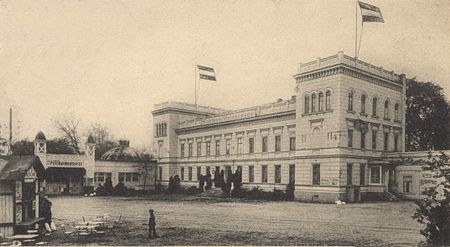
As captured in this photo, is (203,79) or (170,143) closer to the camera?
(203,79)

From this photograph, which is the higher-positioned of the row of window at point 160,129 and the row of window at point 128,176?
the row of window at point 160,129

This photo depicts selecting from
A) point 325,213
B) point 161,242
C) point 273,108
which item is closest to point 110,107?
point 161,242

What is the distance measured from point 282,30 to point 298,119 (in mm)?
13155

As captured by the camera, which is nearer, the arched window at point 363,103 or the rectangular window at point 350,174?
the rectangular window at point 350,174

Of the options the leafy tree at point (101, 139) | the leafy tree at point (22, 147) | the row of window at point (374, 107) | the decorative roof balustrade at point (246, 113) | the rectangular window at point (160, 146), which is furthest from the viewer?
the rectangular window at point (160, 146)

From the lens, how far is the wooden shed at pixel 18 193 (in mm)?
9320

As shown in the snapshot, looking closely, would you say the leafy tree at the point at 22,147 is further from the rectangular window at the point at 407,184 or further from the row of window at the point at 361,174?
the rectangular window at the point at 407,184

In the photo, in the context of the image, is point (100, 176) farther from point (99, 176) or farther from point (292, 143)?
point (292, 143)

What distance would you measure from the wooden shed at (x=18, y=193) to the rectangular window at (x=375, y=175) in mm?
17923

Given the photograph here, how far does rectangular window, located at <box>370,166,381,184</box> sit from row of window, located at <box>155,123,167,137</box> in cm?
1709

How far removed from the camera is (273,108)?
2869 centimetres

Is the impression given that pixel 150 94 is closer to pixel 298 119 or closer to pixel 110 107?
pixel 110 107

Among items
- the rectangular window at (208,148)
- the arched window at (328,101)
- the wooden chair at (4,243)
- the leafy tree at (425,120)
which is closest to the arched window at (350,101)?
the arched window at (328,101)

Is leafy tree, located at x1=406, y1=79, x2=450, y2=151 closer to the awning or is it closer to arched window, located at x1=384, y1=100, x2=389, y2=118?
arched window, located at x1=384, y1=100, x2=389, y2=118
